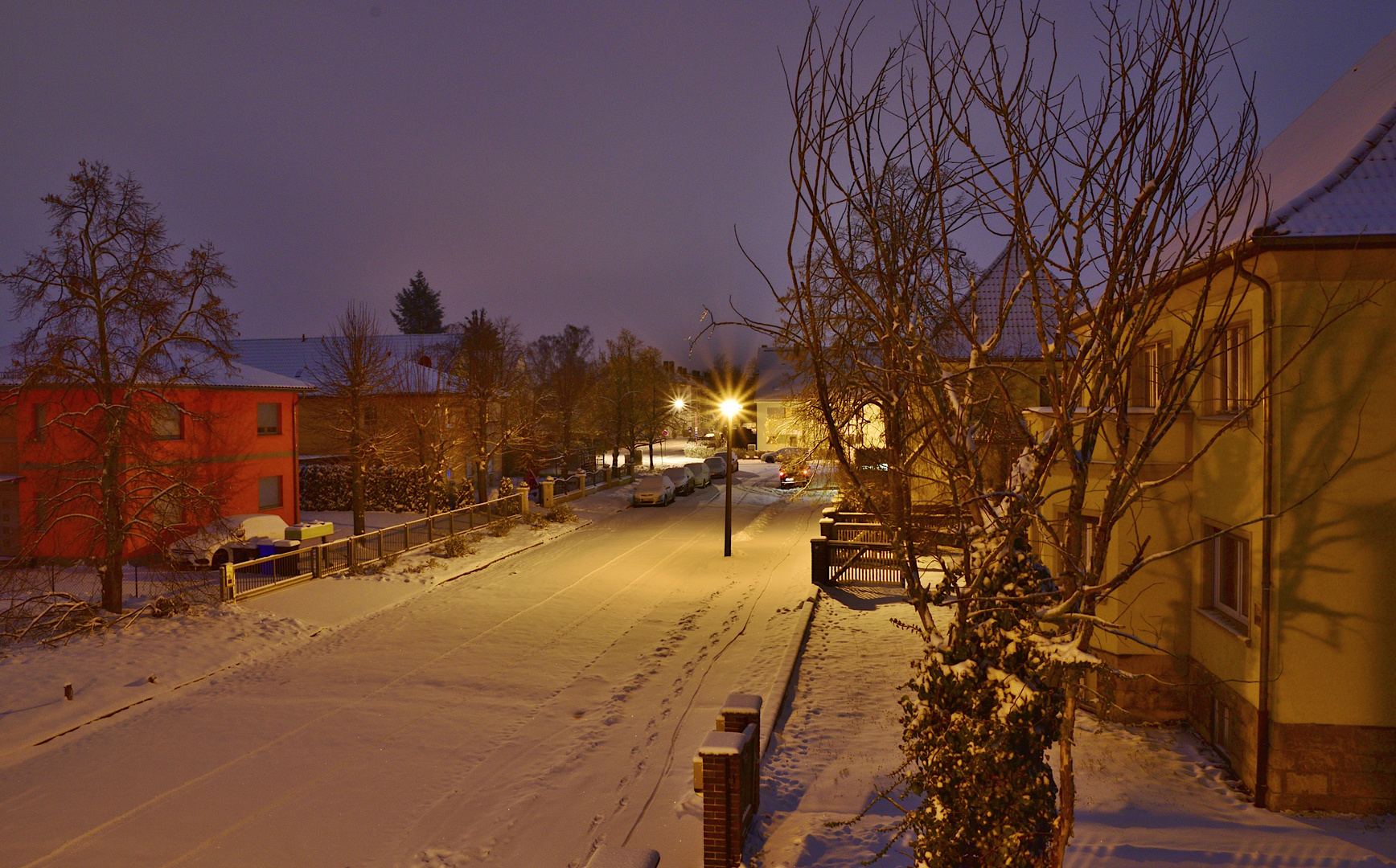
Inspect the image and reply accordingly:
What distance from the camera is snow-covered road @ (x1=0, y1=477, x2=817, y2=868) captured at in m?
7.31

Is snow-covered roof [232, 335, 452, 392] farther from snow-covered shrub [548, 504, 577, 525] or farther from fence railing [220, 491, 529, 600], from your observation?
fence railing [220, 491, 529, 600]

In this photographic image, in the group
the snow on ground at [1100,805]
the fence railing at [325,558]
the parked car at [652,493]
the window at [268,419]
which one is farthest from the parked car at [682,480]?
the snow on ground at [1100,805]

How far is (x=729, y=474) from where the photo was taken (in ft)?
75.8

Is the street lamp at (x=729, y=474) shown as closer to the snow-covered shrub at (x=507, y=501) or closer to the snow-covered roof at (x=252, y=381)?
the snow-covered shrub at (x=507, y=501)

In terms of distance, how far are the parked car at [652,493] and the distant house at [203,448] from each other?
1325 centimetres

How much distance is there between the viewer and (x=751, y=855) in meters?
6.82

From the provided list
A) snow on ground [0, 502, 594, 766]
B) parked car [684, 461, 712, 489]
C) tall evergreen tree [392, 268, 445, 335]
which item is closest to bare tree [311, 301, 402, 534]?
snow on ground [0, 502, 594, 766]

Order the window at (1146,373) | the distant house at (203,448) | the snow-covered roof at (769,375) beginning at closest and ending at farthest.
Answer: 1. the window at (1146,373)
2. the distant house at (203,448)
3. the snow-covered roof at (769,375)

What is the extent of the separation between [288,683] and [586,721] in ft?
16.1

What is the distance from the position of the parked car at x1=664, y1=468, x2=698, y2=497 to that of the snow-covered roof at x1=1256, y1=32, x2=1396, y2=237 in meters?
28.7

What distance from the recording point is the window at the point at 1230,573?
30.6 ft

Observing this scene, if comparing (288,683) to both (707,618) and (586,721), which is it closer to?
(586,721)

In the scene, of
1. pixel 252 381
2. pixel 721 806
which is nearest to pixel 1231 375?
pixel 721 806

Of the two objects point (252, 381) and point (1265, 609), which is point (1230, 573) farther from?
point (252, 381)
